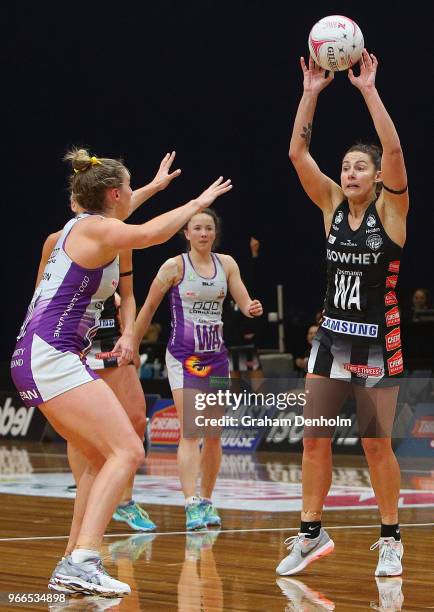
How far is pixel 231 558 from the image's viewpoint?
577cm

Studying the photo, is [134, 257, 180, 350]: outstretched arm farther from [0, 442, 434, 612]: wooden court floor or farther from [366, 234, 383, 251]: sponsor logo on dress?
[366, 234, 383, 251]: sponsor logo on dress

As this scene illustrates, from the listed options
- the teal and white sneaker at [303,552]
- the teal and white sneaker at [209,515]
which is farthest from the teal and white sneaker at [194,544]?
the teal and white sneaker at [303,552]

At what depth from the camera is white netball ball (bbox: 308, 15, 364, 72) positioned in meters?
5.71

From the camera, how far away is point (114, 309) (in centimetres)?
705

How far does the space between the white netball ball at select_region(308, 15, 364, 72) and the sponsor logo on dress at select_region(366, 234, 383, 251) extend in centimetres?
98

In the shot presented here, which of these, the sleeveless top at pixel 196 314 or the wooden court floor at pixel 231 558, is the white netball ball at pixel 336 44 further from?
the wooden court floor at pixel 231 558

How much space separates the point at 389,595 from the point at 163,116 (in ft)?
51.3

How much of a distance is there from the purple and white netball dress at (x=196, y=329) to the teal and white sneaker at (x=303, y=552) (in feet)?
7.73

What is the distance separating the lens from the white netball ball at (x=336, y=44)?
18.7 feet

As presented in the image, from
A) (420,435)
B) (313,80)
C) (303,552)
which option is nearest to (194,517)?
(303,552)

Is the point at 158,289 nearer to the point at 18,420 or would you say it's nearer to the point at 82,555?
the point at 82,555

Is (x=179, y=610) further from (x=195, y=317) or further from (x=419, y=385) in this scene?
(x=419, y=385)

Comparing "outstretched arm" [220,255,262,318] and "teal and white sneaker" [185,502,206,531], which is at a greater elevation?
"outstretched arm" [220,255,262,318]

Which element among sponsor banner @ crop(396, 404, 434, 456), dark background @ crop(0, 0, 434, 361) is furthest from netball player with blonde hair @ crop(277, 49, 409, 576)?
dark background @ crop(0, 0, 434, 361)
